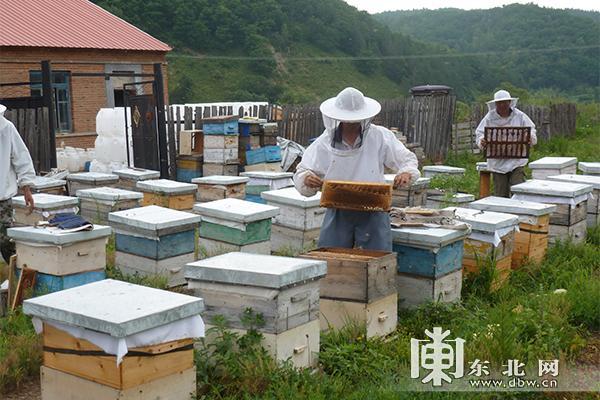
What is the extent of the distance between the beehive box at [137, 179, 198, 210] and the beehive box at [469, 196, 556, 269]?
285 cm

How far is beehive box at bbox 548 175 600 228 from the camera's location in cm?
739

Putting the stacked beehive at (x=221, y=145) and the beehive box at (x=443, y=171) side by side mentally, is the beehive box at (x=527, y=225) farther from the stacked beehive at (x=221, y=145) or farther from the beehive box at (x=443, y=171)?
the stacked beehive at (x=221, y=145)

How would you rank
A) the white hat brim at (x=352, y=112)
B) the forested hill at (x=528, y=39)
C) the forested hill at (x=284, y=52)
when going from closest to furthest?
1. the white hat brim at (x=352, y=112)
2. the forested hill at (x=284, y=52)
3. the forested hill at (x=528, y=39)

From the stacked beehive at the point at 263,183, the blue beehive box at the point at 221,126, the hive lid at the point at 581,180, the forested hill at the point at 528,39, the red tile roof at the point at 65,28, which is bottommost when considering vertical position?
the stacked beehive at the point at 263,183

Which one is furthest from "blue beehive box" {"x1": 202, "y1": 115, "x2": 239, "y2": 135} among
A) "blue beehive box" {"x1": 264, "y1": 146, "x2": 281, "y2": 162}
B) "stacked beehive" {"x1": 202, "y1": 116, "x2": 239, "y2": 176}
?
"blue beehive box" {"x1": 264, "y1": 146, "x2": 281, "y2": 162}

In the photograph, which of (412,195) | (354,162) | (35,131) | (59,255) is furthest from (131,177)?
(354,162)

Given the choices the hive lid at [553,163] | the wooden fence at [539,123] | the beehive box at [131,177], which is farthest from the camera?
the wooden fence at [539,123]

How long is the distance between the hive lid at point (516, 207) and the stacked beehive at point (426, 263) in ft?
4.08

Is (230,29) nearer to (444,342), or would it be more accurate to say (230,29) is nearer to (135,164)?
(135,164)

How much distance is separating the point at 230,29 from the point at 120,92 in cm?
2740

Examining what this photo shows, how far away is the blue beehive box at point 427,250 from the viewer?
15.4ft

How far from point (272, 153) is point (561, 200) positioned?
542cm

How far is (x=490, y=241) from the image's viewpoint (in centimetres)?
540

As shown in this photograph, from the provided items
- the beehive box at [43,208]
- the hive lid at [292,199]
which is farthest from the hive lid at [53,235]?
the hive lid at [292,199]
